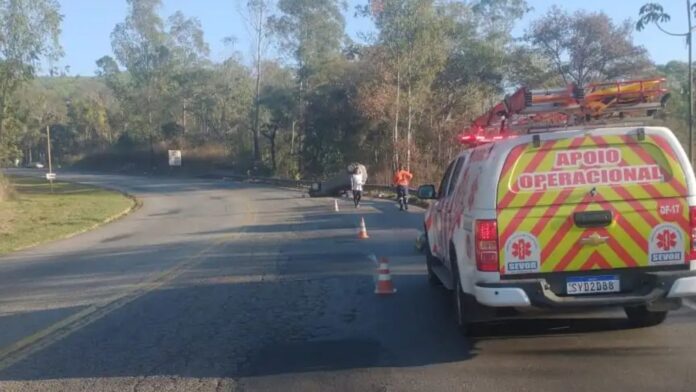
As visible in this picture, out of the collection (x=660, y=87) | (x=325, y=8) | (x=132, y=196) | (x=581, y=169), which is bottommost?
(x=132, y=196)

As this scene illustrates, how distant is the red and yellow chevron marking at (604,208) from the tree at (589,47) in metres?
43.1

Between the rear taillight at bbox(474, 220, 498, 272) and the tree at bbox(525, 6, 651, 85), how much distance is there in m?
43.6

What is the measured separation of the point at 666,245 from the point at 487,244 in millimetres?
1579

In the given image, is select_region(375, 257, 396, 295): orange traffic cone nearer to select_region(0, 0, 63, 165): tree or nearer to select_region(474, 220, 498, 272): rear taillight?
select_region(474, 220, 498, 272): rear taillight

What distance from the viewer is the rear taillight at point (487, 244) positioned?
733 cm

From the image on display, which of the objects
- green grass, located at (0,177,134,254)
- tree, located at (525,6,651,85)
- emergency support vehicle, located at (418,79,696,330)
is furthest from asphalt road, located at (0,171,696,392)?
tree, located at (525,6,651,85)

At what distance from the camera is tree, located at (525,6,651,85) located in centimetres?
4847

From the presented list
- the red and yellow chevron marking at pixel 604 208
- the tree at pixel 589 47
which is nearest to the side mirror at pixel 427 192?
the red and yellow chevron marking at pixel 604 208

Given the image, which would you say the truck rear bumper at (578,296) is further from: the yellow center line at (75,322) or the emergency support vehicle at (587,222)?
the yellow center line at (75,322)

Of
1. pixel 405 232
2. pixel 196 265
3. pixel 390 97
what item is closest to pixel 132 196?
pixel 390 97

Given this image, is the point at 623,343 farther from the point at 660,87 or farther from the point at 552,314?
the point at 660,87

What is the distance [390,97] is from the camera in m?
51.3

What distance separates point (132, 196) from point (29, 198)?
6.22 metres

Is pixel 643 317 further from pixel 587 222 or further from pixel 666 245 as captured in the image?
pixel 587 222
